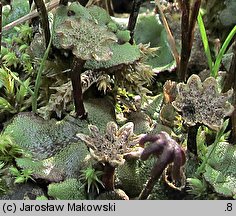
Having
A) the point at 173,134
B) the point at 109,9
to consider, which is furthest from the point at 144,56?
the point at 109,9

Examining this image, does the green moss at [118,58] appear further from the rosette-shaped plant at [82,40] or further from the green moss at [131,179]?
the green moss at [131,179]

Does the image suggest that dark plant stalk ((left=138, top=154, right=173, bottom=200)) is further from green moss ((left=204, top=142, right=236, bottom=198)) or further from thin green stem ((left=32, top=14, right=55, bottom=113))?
thin green stem ((left=32, top=14, right=55, bottom=113))

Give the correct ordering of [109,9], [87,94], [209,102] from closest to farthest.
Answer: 1. [209,102]
2. [87,94]
3. [109,9]

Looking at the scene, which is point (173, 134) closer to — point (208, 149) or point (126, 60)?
point (208, 149)

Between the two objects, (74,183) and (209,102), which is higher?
(209,102)

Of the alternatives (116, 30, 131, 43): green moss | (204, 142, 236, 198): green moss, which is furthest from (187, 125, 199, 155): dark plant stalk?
(116, 30, 131, 43): green moss

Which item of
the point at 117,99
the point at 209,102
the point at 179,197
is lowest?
the point at 179,197

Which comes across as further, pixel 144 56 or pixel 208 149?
pixel 144 56
